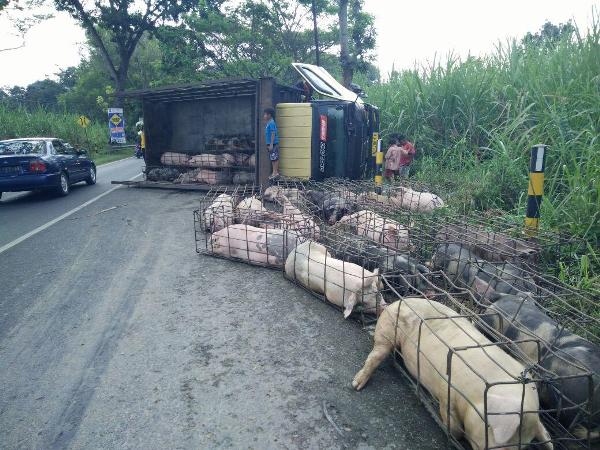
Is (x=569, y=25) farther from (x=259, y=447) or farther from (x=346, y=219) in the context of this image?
(x=259, y=447)

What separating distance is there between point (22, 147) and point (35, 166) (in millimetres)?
808

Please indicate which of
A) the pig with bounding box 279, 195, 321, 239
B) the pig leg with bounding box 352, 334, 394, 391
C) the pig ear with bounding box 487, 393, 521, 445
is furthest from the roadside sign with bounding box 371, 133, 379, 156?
the pig ear with bounding box 487, 393, 521, 445

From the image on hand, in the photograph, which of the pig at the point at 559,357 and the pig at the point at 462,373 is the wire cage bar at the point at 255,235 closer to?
the pig at the point at 462,373

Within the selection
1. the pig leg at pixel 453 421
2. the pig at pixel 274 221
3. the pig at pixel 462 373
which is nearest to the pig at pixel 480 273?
the pig at pixel 462 373

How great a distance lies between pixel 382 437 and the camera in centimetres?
241

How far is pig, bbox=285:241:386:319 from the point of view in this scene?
12.3 feet

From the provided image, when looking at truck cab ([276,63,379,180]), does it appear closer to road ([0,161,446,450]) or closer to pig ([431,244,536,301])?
road ([0,161,446,450])

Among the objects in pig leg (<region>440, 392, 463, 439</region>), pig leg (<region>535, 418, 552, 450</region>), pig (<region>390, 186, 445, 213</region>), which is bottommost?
pig leg (<region>440, 392, 463, 439</region>)

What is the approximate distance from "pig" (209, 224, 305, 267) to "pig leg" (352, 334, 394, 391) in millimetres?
2034

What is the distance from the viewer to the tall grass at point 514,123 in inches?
202

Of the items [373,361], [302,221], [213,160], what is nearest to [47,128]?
[213,160]

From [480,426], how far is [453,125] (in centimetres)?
920

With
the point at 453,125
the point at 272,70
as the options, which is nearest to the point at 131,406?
the point at 453,125

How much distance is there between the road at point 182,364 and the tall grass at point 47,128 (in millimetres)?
19242
